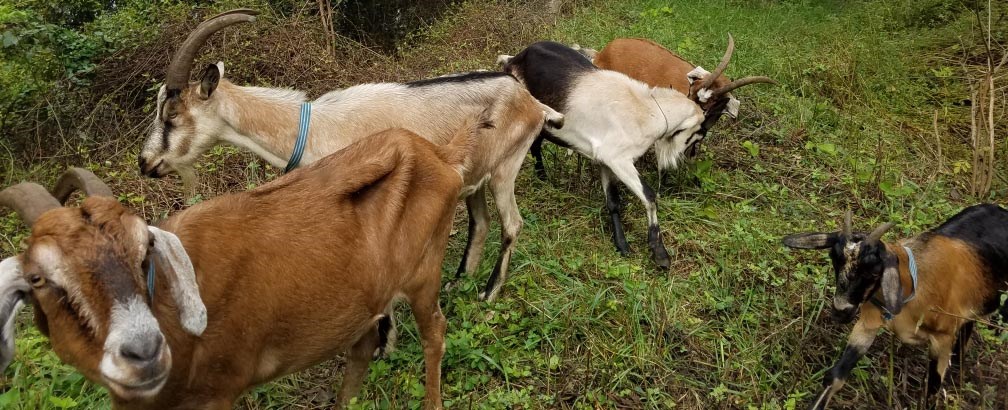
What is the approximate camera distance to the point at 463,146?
3.39 metres

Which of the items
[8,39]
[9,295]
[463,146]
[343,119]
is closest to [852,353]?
[463,146]

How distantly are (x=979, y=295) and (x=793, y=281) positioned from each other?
963mm

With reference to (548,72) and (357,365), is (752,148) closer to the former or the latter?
(548,72)

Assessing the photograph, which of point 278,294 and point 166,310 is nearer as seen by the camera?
point 166,310

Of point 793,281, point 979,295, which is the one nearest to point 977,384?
point 979,295

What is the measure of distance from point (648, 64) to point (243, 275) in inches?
198

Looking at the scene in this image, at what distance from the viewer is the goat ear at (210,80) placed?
3939 mm

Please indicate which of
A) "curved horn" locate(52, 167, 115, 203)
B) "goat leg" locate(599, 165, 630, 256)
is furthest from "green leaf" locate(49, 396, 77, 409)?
"goat leg" locate(599, 165, 630, 256)

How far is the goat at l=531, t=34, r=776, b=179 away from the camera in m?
5.60

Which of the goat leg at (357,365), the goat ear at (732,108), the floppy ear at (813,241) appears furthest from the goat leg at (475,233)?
the goat ear at (732,108)

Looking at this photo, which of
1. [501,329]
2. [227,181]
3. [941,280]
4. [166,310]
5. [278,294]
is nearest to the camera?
[166,310]

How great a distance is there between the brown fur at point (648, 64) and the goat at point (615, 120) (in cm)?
119

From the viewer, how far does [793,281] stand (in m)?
4.11

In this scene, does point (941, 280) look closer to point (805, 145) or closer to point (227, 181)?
point (805, 145)
